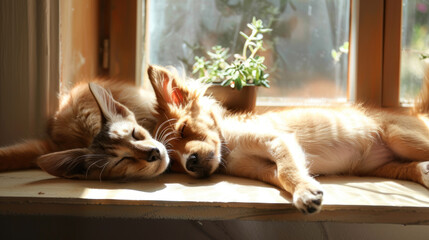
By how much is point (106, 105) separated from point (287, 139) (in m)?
0.77

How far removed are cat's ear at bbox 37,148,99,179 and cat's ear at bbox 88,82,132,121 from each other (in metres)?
0.17

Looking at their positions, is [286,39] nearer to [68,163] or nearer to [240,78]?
[240,78]

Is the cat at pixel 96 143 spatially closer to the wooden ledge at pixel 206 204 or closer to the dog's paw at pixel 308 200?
the wooden ledge at pixel 206 204

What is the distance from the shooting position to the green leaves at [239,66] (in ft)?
6.25

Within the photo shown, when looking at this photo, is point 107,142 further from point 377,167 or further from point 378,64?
point 378,64

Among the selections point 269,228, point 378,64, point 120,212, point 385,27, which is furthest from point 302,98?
point 120,212

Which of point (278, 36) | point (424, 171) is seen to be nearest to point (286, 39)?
point (278, 36)

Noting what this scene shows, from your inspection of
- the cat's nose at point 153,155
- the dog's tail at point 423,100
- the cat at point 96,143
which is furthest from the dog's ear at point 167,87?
the dog's tail at point 423,100

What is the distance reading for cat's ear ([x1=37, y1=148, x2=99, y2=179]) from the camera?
1371 mm

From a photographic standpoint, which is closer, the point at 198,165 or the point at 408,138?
the point at 198,165

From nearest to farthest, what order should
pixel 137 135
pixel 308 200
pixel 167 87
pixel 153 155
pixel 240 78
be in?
pixel 308 200 → pixel 153 155 → pixel 137 135 → pixel 167 87 → pixel 240 78

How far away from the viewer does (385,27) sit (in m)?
2.05

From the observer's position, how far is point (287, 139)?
1574 mm

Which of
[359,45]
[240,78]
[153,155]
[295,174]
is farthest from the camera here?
[359,45]
